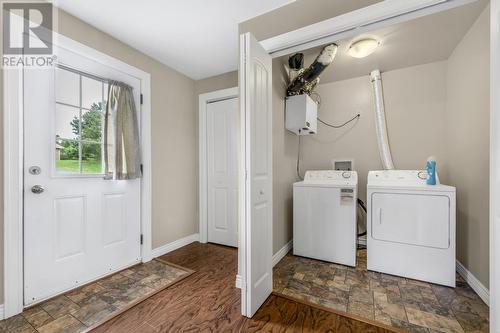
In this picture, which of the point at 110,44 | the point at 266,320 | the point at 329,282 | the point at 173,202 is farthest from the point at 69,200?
the point at 329,282

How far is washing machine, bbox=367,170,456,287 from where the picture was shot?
1.91 metres

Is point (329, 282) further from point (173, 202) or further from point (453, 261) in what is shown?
point (173, 202)

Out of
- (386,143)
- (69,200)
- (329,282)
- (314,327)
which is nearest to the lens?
(314,327)

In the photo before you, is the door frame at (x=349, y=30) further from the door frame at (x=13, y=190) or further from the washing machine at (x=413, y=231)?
the door frame at (x=13, y=190)

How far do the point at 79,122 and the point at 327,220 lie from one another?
2.73 meters

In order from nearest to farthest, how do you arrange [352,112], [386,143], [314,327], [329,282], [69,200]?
[314,327], [69,200], [329,282], [386,143], [352,112]

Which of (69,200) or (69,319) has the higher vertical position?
(69,200)

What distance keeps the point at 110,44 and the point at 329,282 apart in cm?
319

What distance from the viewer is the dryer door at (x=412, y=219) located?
1.93m

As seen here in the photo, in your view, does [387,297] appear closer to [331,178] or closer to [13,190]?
[331,178]

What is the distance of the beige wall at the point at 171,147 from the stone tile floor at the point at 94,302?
0.52 meters

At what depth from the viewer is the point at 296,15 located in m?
1.68

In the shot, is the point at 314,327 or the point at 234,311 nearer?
the point at 314,327

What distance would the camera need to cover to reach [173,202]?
9.05 feet
